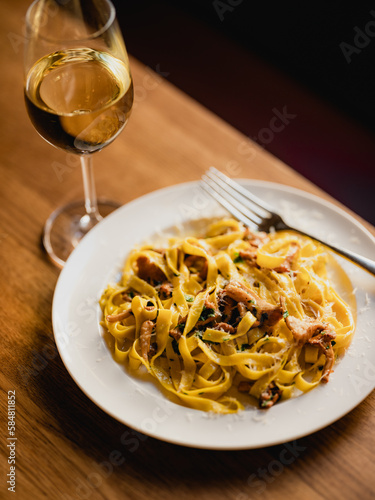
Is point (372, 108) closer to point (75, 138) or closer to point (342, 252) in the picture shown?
point (342, 252)

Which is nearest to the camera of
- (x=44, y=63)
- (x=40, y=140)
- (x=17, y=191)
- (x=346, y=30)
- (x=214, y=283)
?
(x=44, y=63)

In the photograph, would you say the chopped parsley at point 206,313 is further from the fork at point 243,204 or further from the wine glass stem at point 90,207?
the wine glass stem at point 90,207

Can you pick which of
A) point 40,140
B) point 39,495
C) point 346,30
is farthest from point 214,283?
point 346,30

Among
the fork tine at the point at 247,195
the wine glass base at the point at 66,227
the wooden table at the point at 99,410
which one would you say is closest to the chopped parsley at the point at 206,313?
the wooden table at the point at 99,410

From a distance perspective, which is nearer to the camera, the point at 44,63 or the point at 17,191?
the point at 44,63

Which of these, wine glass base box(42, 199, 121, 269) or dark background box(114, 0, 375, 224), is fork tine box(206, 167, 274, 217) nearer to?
wine glass base box(42, 199, 121, 269)

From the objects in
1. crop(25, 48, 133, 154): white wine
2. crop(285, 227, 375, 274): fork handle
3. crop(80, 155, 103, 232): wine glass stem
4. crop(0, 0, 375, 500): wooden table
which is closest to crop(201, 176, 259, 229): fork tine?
crop(0, 0, 375, 500): wooden table
